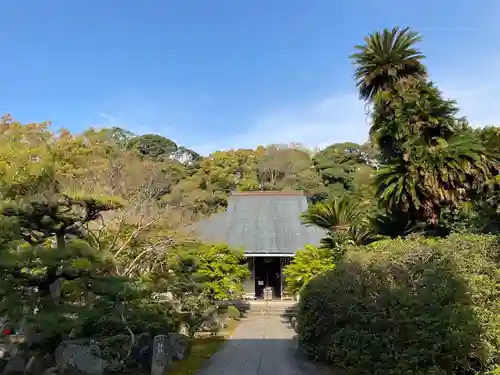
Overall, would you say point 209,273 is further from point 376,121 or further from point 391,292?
point 391,292

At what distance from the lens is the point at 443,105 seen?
9.68m

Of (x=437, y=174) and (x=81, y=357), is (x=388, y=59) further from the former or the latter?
(x=81, y=357)

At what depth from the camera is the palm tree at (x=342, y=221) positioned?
10.7 meters

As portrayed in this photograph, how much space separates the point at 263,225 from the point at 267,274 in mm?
2562

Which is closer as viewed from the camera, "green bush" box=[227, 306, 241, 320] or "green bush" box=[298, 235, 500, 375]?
"green bush" box=[298, 235, 500, 375]

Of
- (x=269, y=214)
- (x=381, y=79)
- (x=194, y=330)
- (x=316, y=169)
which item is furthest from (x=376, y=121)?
(x=316, y=169)

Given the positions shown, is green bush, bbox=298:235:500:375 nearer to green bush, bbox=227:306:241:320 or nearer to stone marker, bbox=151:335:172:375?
stone marker, bbox=151:335:172:375

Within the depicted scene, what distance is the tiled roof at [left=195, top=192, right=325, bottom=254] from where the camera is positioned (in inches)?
810

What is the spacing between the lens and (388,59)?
11.2m

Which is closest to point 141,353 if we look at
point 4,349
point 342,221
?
point 4,349

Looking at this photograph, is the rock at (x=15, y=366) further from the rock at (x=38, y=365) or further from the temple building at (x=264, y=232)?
the temple building at (x=264, y=232)

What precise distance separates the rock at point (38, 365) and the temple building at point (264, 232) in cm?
1112

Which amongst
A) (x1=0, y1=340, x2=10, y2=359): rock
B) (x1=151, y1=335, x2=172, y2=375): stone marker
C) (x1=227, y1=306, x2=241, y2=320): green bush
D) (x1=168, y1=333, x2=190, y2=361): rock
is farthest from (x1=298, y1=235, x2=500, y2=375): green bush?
(x1=227, y1=306, x2=241, y2=320): green bush

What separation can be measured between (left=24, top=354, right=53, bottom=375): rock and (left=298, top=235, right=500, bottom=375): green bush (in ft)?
17.9
